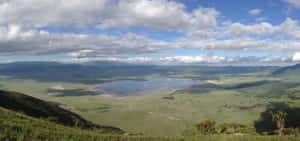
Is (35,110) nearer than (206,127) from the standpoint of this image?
No

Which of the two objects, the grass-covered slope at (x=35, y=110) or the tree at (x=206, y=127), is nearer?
the tree at (x=206, y=127)

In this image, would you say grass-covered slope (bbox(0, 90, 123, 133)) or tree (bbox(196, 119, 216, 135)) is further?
grass-covered slope (bbox(0, 90, 123, 133))

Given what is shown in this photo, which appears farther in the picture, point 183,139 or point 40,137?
point 183,139

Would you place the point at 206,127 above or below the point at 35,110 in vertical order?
below

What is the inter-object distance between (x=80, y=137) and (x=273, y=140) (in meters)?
44.2

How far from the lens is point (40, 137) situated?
2089 centimetres

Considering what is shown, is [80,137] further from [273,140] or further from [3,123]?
[273,140]

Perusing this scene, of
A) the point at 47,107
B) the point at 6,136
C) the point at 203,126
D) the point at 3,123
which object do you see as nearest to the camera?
the point at 6,136

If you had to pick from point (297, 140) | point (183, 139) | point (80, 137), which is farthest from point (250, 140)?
point (80, 137)

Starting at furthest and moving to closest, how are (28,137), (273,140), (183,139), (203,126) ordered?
(203,126) < (273,140) < (183,139) < (28,137)

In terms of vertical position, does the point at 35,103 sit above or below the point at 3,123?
below

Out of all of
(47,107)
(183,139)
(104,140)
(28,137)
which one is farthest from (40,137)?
(47,107)

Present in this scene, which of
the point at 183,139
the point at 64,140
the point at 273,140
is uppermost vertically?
the point at 64,140

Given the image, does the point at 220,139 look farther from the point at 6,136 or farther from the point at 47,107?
the point at 47,107
